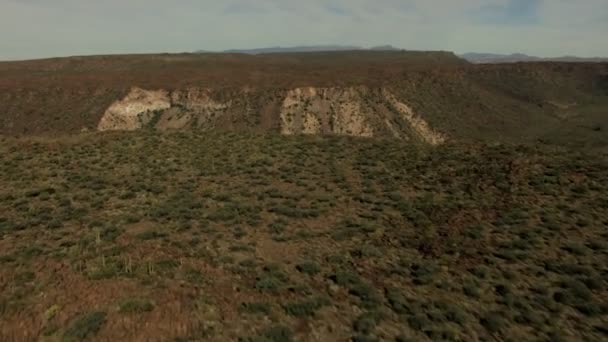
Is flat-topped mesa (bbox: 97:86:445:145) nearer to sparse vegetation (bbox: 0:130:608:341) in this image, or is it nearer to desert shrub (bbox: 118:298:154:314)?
sparse vegetation (bbox: 0:130:608:341)

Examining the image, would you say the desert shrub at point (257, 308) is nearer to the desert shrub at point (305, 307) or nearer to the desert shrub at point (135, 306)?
the desert shrub at point (305, 307)

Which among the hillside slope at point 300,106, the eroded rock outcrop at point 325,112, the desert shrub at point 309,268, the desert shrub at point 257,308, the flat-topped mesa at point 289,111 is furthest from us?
the flat-topped mesa at point 289,111

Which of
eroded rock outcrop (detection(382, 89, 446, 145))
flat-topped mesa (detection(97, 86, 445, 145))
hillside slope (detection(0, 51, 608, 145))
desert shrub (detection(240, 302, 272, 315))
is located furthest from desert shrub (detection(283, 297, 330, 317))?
eroded rock outcrop (detection(382, 89, 446, 145))

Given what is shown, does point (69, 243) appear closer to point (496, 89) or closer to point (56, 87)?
point (56, 87)

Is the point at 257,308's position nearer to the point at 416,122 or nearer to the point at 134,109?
the point at 416,122

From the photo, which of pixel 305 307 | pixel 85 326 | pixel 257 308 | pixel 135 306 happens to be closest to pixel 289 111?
pixel 305 307

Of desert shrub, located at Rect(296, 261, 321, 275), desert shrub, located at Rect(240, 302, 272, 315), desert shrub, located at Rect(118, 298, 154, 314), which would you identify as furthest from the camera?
desert shrub, located at Rect(296, 261, 321, 275)

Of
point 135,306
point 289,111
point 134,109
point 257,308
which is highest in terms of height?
point 134,109

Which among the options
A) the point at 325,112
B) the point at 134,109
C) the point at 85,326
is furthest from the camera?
the point at 325,112

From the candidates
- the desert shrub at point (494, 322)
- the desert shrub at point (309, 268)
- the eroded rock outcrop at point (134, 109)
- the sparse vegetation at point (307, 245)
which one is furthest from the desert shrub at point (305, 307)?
the eroded rock outcrop at point (134, 109)
